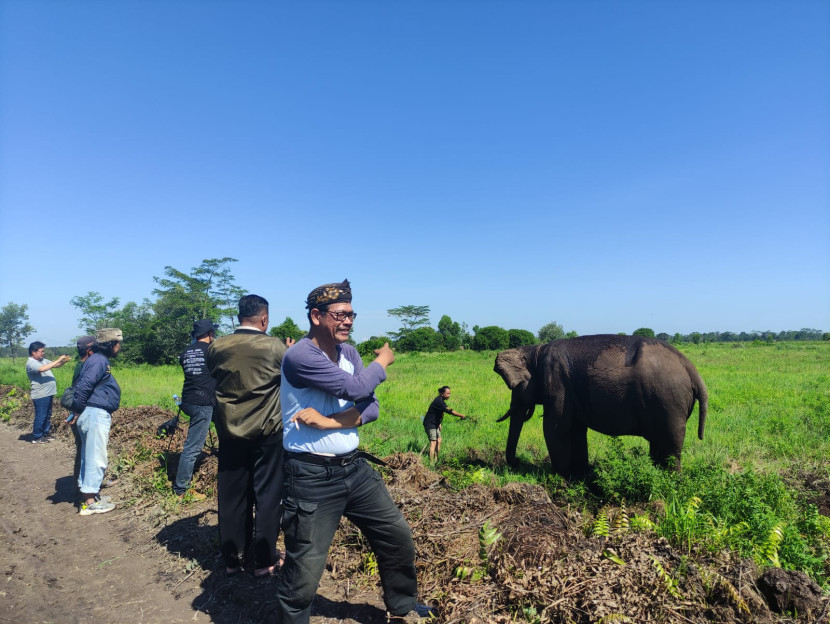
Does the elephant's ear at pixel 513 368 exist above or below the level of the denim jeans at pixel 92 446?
above

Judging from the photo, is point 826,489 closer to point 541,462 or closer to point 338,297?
point 541,462

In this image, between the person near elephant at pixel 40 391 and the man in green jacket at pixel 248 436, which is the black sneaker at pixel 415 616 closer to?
the man in green jacket at pixel 248 436

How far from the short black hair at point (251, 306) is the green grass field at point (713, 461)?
3.11m

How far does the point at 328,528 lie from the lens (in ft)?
10.1

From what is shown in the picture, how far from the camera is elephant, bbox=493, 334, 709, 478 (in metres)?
6.24

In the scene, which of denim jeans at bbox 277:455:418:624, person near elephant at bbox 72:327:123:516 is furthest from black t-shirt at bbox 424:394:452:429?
denim jeans at bbox 277:455:418:624

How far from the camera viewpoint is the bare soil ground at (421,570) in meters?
3.35

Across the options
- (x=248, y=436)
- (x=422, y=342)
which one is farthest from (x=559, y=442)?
(x=422, y=342)

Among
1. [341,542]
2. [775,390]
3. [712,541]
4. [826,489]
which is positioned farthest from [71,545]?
[775,390]

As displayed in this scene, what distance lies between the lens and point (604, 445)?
29.6ft

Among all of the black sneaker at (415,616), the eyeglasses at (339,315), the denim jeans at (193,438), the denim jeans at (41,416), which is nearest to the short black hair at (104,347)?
the denim jeans at (193,438)

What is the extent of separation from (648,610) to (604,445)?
6.11 m

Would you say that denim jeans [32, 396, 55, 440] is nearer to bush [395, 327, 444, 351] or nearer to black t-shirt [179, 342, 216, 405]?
black t-shirt [179, 342, 216, 405]

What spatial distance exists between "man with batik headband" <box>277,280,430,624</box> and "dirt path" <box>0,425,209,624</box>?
153cm
